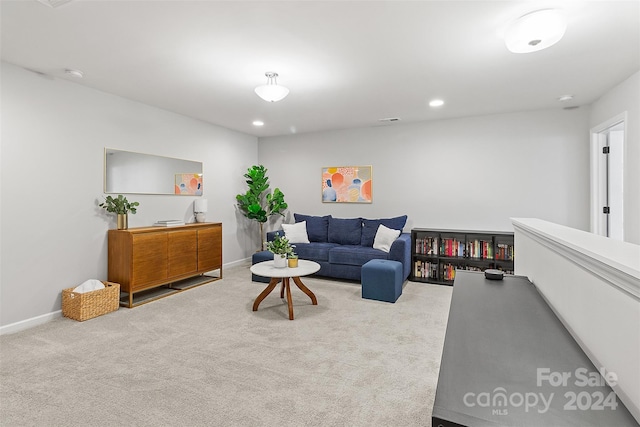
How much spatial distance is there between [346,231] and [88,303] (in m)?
3.65

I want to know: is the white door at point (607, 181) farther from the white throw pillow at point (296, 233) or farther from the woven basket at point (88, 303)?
the woven basket at point (88, 303)

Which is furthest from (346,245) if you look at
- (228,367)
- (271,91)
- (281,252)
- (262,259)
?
(228,367)

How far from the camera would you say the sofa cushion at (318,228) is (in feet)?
19.0

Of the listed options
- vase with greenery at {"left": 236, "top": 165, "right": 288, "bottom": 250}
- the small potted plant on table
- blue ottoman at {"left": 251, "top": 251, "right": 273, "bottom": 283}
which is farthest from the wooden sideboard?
the small potted plant on table

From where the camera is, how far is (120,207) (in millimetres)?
3969

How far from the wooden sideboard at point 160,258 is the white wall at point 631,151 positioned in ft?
16.8

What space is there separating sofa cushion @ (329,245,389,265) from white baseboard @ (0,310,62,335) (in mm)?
3421

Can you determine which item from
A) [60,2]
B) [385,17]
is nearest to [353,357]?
[385,17]

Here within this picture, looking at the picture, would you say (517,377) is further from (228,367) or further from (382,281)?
(382,281)

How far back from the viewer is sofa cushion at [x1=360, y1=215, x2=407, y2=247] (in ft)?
17.3

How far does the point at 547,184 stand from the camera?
4.67 meters

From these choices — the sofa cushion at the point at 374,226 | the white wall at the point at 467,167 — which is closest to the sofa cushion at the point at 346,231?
the sofa cushion at the point at 374,226

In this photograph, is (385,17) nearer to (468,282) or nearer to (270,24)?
(270,24)

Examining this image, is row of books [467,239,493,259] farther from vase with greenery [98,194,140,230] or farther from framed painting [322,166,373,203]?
vase with greenery [98,194,140,230]
